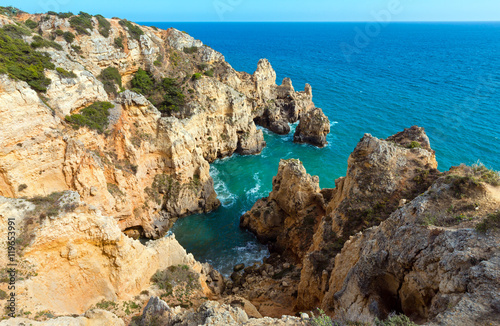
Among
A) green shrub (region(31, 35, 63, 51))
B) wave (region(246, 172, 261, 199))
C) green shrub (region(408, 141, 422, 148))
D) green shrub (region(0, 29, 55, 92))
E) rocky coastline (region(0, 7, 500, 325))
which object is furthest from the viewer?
wave (region(246, 172, 261, 199))

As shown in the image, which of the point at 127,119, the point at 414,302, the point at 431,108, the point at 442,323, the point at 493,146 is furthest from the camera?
the point at 431,108

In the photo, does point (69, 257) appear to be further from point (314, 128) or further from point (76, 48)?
point (314, 128)

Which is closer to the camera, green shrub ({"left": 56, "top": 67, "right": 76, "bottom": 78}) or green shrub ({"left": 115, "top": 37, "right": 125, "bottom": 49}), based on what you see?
green shrub ({"left": 56, "top": 67, "right": 76, "bottom": 78})

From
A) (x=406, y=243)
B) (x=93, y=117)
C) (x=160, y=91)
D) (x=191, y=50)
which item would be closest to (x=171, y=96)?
(x=160, y=91)

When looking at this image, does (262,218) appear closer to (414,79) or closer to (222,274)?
(222,274)

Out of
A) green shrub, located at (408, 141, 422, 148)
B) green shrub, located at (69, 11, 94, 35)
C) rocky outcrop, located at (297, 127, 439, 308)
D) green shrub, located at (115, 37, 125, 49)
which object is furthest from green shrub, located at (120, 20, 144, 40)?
green shrub, located at (408, 141, 422, 148)

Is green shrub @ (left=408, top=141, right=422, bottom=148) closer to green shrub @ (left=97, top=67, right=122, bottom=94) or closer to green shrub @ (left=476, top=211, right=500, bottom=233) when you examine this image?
green shrub @ (left=476, top=211, right=500, bottom=233)

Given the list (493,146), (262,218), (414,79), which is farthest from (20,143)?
(414,79)
